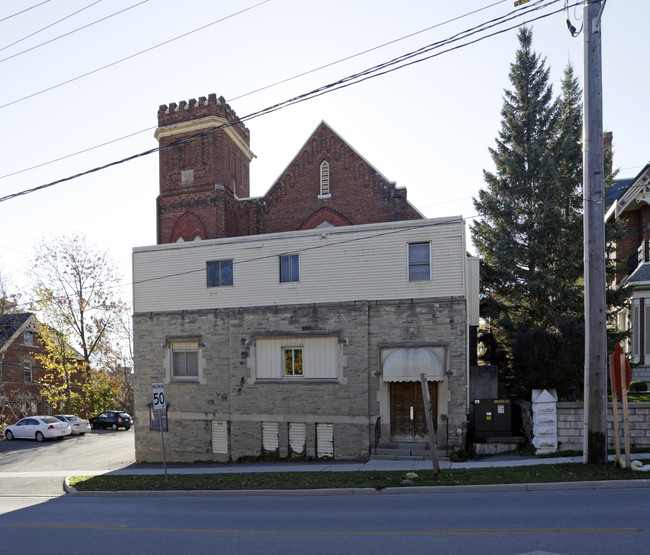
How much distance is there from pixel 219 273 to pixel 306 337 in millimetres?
4754

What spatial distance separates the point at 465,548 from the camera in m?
7.27

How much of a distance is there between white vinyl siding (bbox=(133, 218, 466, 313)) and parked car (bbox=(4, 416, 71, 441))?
14221 mm

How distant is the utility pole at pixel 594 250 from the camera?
39.8ft

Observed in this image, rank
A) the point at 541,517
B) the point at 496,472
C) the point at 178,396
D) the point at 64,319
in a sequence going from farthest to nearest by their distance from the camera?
the point at 64,319
the point at 178,396
the point at 496,472
the point at 541,517

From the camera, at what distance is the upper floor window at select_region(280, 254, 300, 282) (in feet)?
66.0

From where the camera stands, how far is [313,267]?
19.8 m

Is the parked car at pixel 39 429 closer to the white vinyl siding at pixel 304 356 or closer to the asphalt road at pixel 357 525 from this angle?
the white vinyl siding at pixel 304 356

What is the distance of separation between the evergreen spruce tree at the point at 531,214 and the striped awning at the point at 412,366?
27.6ft

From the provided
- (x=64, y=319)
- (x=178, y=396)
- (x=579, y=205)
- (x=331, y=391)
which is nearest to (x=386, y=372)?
(x=331, y=391)

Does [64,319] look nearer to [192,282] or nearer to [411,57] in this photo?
[192,282]

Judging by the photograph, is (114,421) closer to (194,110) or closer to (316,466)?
(194,110)

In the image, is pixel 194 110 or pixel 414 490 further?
pixel 194 110

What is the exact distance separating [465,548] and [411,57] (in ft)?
30.2

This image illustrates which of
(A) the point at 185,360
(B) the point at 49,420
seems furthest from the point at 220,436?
(B) the point at 49,420
